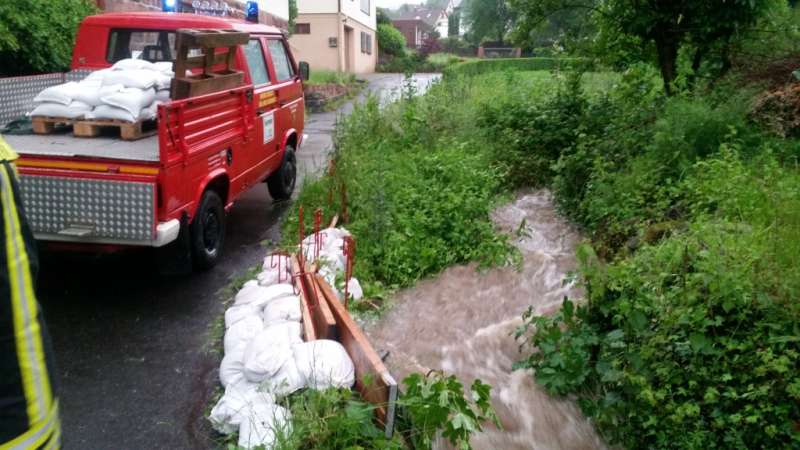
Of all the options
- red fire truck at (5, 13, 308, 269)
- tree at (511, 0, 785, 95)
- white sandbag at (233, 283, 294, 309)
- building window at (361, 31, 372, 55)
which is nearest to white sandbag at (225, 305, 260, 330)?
white sandbag at (233, 283, 294, 309)

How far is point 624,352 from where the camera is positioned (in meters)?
3.60

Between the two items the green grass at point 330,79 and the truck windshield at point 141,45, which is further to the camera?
the green grass at point 330,79

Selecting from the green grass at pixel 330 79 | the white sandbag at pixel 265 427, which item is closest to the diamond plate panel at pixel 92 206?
the white sandbag at pixel 265 427

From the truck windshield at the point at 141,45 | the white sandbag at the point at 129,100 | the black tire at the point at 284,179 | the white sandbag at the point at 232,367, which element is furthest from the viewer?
the black tire at the point at 284,179

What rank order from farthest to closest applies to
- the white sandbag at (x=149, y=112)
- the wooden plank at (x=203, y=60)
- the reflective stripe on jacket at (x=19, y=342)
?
1. the white sandbag at (x=149, y=112)
2. the wooden plank at (x=203, y=60)
3. the reflective stripe on jacket at (x=19, y=342)

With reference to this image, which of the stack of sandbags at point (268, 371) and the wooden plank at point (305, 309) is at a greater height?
the wooden plank at point (305, 309)

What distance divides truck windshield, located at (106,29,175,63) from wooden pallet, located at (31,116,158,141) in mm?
1599

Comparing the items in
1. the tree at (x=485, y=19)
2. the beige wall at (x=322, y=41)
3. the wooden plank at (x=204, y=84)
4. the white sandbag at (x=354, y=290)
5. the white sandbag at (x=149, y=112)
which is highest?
the tree at (x=485, y=19)

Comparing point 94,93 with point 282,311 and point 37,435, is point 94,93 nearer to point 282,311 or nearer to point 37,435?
point 282,311

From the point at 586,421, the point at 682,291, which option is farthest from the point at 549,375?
the point at 682,291

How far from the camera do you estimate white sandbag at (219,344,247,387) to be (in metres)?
4.08

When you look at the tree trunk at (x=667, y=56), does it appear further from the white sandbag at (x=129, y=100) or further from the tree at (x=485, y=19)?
the tree at (x=485, y=19)

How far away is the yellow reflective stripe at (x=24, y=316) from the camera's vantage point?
1.51m

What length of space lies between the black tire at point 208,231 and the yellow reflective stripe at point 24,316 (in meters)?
3.99
